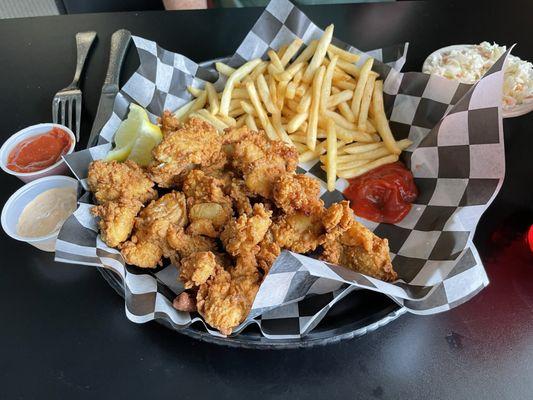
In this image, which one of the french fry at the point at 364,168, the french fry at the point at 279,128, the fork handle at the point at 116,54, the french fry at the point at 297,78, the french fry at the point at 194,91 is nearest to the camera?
the french fry at the point at 364,168

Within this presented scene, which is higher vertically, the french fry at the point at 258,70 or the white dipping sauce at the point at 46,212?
the french fry at the point at 258,70

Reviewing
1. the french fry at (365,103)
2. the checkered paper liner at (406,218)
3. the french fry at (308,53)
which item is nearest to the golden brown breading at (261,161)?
the checkered paper liner at (406,218)

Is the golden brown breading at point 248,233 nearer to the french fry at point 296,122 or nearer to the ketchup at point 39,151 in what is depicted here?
the french fry at point 296,122

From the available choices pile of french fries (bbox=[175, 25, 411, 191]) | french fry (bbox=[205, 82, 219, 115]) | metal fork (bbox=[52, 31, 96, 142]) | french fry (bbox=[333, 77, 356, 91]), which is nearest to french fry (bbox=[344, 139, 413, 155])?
pile of french fries (bbox=[175, 25, 411, 191])

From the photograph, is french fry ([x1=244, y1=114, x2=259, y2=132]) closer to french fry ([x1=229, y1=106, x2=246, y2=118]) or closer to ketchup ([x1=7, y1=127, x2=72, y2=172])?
french fry ([x1=229, y1=106, x2=246, y2=118])

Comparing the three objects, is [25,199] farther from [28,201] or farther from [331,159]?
[331,159]

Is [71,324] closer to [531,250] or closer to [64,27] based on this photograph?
[531,250]

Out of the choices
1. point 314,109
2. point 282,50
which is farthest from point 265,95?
point 282,50
